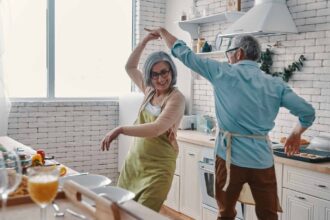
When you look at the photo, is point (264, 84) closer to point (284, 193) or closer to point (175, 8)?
point (284, 193)

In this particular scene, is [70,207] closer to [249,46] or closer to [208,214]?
[249,46]

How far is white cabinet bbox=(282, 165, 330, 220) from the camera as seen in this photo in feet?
10.1

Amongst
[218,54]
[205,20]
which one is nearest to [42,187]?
[218,54]

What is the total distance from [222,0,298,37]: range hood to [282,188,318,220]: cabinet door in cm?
138

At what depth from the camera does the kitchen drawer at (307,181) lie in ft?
10.1

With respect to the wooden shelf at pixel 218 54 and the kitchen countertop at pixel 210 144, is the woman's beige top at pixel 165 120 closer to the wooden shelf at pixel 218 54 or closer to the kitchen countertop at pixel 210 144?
the kitchen countertop at pixel 210 144

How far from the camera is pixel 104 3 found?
554cm

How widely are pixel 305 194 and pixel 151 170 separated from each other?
1376 millimetres

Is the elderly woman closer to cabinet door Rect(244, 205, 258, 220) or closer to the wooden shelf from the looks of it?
cabinet door Rect(244, 205, 258, 220)

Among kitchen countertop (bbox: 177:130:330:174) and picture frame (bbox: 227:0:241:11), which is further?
picture frame (bbox: 227:0:241:11)

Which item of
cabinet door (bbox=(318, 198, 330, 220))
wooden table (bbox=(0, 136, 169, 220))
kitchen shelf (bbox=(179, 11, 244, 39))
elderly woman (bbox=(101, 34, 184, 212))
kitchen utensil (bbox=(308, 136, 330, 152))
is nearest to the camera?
wooden table (bbox=(0, 136, 169, 220))

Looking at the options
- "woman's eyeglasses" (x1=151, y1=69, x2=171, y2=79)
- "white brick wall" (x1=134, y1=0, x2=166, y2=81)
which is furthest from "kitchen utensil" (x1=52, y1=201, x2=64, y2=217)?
"white brick wall" (x1=134, y1=0, x2=166, y2=81)

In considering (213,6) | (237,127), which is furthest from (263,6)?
(237,127)

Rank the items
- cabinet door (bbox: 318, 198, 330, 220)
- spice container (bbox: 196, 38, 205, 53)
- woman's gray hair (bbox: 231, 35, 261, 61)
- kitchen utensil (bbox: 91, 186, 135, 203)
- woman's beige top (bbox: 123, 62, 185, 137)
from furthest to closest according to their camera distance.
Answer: spice container (bbox: 196, 38, 205, 53) < cabinet door (bbox: 318, 198, 330, 220) < woman's gray hair (bbox: 231, 35, 261, 61) < woman's beige top (bbox: 123, 62, 185, 137) < kitchen utensil (bbox: 91, 186, 135, 203)
